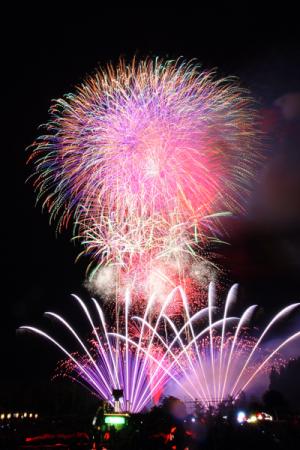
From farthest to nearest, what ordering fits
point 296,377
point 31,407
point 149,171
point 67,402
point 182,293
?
point 296,377 → point 67,402 → point 31,407 → point 182,293 → point 149,171

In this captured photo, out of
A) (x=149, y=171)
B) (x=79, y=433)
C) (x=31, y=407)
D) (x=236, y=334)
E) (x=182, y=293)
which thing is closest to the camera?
(x=79, y=433)

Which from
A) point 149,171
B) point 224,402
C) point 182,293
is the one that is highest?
point 149,171

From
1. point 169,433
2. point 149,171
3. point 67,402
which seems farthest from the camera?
point 67,402

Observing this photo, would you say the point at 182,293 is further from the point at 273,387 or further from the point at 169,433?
the point at 273,387

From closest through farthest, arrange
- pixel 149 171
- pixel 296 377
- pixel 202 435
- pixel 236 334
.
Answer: pixel 202 435 → pixel 149 171 → pixel 236 334 → pixel 296 377

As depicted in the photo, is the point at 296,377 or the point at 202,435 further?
the point at 296,377

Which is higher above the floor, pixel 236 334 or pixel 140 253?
pixel 140 253

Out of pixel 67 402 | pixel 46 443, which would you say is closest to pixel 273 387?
pixel 67 402

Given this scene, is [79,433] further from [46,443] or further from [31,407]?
[31,407]

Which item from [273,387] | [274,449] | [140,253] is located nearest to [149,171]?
[140,253]
